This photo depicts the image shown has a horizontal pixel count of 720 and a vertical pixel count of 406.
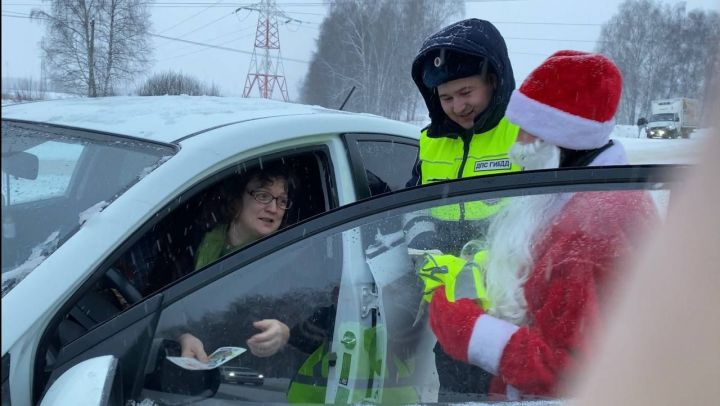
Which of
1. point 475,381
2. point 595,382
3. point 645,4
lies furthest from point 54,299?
point 645,4

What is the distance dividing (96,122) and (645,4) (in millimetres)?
20518

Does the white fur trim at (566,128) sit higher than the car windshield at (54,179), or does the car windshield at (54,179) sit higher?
the white fur trim at (566,128)

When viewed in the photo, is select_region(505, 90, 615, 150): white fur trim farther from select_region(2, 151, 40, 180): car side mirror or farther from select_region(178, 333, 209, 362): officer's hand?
select_region(2, 151, 40, 180): car side mirror

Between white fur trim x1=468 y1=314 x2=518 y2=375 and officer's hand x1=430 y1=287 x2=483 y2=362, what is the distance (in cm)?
2

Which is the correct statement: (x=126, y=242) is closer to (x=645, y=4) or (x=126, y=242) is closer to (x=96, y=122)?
(x=96, y=122)

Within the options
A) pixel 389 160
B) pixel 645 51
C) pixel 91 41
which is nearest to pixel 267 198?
pixel 389 160

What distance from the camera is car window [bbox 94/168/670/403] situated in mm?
1354

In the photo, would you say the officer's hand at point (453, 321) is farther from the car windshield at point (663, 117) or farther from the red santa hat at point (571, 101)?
the car windshield at point (663, 117)

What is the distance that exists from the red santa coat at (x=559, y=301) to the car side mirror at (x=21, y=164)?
5.78 ft

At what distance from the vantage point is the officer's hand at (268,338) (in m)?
1.42

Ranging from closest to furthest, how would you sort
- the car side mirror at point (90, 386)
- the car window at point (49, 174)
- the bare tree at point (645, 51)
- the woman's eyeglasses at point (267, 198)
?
the car side mirror at point (90, 386)
the car window at point (49, 174)
the woman's eyeglasses at point (267, 198)
the bare tree at point (645, 51)

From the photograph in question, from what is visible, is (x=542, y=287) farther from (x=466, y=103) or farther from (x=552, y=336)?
(x=466, y=103)

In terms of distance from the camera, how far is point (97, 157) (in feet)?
7.22

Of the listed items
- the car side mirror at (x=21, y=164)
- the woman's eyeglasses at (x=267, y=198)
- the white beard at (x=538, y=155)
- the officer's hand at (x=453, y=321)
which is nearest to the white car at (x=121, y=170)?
the car side mirror at (x=21, y=164)
